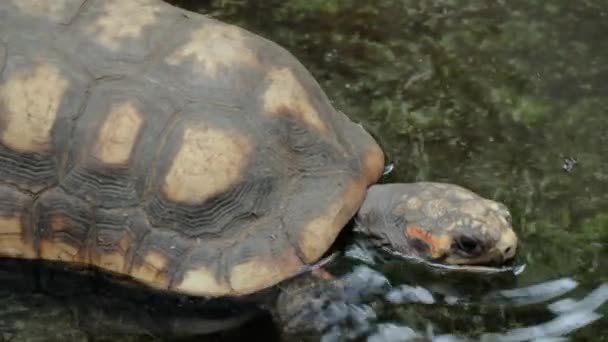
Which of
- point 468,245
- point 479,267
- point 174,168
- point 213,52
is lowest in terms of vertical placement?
point 479,267

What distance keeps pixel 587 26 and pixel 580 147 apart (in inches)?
50.5

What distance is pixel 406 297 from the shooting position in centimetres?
381

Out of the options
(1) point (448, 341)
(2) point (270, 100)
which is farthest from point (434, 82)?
(1) point (448, 341)

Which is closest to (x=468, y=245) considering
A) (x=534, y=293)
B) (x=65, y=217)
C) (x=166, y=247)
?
(x=534, y=293)

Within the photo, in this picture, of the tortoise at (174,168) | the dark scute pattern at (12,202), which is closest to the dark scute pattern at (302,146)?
the tortoise at (174,168)

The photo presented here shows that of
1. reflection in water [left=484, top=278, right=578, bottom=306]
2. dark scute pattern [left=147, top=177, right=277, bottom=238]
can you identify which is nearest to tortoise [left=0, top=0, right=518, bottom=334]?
dark scute pattern [left=147, top=177, right=277, bottom=238]

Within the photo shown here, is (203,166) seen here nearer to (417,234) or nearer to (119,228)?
(119,228)

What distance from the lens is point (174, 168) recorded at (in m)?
3.66

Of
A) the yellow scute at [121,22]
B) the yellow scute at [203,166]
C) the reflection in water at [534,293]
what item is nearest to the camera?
the yellow scute at [203,166]

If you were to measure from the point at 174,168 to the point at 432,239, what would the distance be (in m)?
1.13

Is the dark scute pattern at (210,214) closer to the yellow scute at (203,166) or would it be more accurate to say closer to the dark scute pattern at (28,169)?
the yellow scute at (203,166)

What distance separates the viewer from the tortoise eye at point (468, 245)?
150 inches

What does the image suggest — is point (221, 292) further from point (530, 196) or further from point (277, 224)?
point (530, 196)

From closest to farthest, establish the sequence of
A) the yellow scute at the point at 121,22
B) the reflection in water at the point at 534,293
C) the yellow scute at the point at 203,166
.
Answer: the yellow scute at the point at 203,166, the reflection in water at the point at 534,293, the yellow scute at the point at 121,22
